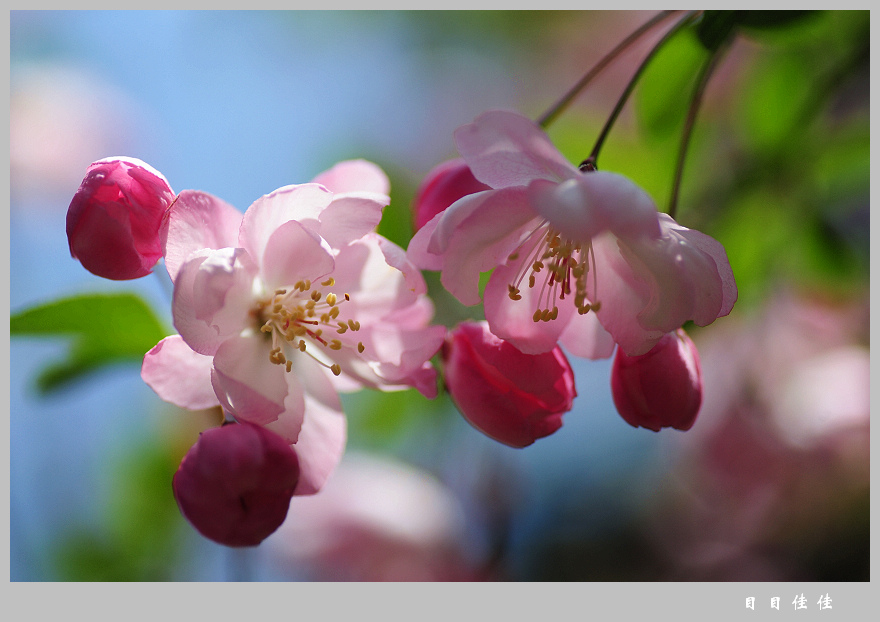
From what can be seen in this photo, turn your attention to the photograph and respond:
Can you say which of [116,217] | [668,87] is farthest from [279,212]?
[668,87]

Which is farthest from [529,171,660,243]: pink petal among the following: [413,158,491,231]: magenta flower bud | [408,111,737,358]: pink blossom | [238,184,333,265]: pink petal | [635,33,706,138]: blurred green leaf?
[635,33,706,138]: blurred green leaf

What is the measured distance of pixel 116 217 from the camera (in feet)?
2.47

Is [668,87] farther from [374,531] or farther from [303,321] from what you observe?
[374,531]

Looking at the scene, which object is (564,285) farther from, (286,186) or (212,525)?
(212,525)

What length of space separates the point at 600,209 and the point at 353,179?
1.24 ft

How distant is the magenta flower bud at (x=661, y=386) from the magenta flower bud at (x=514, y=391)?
0.22 ft

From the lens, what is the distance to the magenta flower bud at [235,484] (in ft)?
2.45

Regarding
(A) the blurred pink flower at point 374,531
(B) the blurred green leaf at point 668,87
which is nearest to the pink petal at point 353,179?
(B) the blurred green leaf at point 668,87

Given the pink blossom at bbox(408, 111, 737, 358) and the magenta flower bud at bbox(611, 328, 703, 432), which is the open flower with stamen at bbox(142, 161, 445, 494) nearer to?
the pink blossom at bbox(408, 111, 737, 358)

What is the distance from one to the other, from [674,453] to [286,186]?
→ 1.40 m

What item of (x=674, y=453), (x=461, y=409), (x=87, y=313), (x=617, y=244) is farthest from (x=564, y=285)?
(x=674, y=453)

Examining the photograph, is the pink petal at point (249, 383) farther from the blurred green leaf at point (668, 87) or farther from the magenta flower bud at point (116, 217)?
the blurred green leaf at point (668, 87)

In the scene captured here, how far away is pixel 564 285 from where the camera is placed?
2.92 feet

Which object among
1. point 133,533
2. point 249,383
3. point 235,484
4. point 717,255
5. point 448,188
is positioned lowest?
point 133,533
